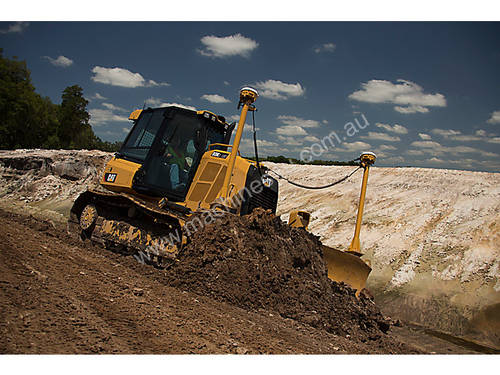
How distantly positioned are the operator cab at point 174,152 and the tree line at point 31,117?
65.5 ft

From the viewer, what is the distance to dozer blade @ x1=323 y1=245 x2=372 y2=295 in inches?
245

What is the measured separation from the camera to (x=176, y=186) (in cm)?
609

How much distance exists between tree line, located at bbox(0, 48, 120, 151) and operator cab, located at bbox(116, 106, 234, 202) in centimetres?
1998

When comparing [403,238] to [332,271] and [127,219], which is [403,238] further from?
[127,219]

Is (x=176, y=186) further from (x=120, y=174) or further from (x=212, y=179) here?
(x=120, y=174)

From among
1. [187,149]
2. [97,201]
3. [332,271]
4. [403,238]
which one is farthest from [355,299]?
[403,238]

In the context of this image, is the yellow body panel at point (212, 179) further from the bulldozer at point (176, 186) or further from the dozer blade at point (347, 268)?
the dozer blade at point (347, 268)

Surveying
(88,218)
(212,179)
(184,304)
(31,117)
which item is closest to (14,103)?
(31,117)

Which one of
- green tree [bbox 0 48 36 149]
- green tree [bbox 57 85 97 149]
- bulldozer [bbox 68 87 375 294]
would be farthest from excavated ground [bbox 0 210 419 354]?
green tree [bbox 57 85 97 149]

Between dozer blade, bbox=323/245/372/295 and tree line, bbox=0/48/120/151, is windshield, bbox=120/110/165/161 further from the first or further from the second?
tree line, bbox=0/48/120/151

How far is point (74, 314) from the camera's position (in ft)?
11.4

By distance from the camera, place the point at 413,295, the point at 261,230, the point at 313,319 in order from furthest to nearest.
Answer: the point at 413,295
the point at 261,230
the point at 313,319

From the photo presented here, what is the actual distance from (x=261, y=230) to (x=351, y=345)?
1945mm

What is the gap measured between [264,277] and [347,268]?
2027 mm
